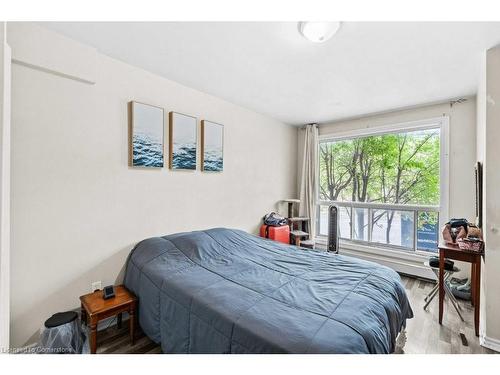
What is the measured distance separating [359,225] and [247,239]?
7.25 ft

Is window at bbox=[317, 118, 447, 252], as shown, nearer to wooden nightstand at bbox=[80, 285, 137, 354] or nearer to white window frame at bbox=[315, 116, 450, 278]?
white window frame at bbox=[315, 116, 450, 278]

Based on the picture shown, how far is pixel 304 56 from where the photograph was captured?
2004 millimetres

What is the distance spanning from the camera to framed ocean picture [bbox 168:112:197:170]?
2492 mm

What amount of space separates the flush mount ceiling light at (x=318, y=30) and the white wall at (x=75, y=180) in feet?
5.01

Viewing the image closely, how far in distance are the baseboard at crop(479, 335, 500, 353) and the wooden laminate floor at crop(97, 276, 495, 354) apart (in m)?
0.04

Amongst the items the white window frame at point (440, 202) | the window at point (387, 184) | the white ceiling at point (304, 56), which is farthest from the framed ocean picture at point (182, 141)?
the window at point (387, 184)

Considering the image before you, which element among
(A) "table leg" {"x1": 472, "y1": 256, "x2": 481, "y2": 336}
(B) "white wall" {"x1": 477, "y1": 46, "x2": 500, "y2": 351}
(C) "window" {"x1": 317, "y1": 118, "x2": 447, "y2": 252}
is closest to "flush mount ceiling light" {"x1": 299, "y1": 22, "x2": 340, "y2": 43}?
(B) "white wall" {"x1": 477, "y1": 46, "x2": 500, "y2": 351}

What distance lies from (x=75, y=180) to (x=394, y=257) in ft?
13.6

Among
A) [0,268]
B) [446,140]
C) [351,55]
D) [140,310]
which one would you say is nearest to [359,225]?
[446,140]

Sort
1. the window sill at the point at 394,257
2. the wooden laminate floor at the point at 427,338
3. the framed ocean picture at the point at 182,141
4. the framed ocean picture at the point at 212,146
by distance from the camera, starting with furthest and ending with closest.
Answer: the window sill at the point at 394,257 → the framed ocean picture at the point at 212,146 → the framed ocean picture at the point at 182,141 → the wooden laminate floor at the point at 427,338

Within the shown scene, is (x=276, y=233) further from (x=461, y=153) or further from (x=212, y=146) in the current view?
(x=461, y=153)

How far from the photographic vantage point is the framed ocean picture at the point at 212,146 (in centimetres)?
280

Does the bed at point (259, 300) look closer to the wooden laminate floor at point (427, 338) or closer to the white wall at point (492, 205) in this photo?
the wooden laminate floor at point (427, 338)

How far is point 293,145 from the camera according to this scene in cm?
444
